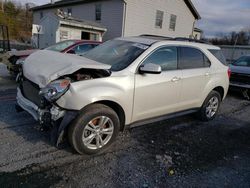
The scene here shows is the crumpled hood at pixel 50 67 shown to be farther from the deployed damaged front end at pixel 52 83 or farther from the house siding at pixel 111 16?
the house siding at pixel 111 16

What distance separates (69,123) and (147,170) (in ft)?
4.15

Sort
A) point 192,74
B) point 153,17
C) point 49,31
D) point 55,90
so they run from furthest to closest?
1. point 153,17
2. point 49,31
3. point 192,74
4. point 55,90

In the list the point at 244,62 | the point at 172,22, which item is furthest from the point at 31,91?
the point at 172,22

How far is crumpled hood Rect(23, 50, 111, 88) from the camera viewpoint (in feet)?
9.92

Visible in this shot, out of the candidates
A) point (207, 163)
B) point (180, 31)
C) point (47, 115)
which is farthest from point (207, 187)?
point (180, 31)

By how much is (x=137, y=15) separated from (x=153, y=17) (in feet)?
7.10

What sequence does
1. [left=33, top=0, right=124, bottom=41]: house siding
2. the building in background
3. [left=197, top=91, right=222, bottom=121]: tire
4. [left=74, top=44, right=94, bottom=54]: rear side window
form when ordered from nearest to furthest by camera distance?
1. [left=197, top=91, right=222, bottom=121]: tire
2. [left=74, top=44, right=94, bottom=54]: rear side window
3. the building in background
4. [left=33, top=0, right=124, bottom=41]: house siding

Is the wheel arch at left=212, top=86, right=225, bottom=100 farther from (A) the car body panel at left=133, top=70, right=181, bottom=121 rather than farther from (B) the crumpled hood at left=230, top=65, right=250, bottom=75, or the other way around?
(B) the crumpled hood at left=230, top=65, right=250, bottom=75

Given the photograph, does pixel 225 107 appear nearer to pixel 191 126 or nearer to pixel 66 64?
pixel 191 126

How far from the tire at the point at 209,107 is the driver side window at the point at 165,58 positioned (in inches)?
55.9

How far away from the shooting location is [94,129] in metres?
3.19

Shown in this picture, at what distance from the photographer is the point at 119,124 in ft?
11.3

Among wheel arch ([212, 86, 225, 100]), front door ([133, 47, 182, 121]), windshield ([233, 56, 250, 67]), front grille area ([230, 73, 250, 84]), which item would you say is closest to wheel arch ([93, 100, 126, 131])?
front door ([133, 47, 182, 121])

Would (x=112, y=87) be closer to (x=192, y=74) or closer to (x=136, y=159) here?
(x=136, y=159)
